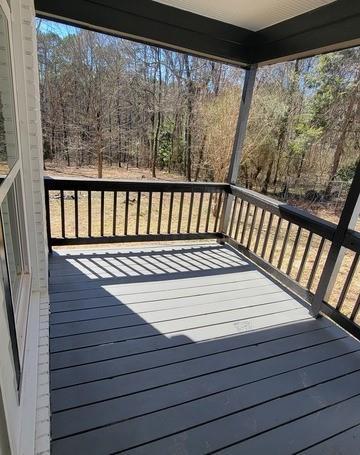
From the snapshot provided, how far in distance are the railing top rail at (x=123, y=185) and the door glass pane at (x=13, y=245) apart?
114 cm

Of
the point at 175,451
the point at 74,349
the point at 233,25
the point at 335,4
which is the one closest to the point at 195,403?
the point at 175,451

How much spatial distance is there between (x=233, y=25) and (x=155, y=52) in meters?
4.17

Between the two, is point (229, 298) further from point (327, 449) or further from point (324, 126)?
point (324, 126)

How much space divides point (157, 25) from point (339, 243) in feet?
8.11

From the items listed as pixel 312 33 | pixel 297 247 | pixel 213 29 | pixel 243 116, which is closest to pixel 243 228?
pixel 297 247

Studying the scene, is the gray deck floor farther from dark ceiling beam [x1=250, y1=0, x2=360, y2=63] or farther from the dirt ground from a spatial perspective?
dark ceiling beam [x1=250, y1=0, x2=360, y2=63]

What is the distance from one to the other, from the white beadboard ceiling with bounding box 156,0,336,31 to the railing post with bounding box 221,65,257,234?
0.50 meters

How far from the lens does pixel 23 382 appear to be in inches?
54.9

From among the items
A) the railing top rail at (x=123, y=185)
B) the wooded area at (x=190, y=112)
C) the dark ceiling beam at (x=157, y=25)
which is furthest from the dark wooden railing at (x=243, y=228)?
the wooded area at (x=190, y=112)

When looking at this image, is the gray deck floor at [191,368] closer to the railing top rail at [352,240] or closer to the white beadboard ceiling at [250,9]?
the railing top rail at [352,240]

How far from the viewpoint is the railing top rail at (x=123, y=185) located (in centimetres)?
279

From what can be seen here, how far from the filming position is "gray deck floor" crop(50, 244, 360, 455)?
53.9 inches

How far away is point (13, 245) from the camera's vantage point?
162 centimetres

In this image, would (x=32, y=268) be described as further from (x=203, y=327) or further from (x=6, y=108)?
(x=203, y=327)
